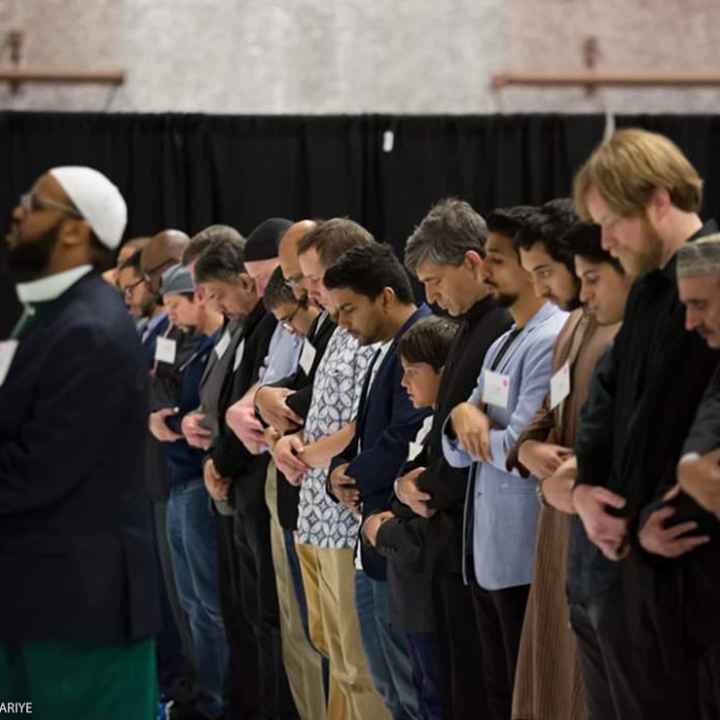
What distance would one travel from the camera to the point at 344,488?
4.06 metres

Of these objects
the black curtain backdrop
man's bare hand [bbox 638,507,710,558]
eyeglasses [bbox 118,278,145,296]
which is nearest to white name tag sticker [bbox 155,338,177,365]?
eyeglasses [bbox 118,278,145,296]

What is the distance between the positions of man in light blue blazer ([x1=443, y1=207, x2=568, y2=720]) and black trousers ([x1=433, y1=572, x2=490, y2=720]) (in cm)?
7

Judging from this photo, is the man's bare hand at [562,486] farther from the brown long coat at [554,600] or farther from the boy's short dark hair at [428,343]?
the boy's short dark hair at [428,343]

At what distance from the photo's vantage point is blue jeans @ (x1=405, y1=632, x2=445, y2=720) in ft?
12.5

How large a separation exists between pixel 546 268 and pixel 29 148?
23.2ft

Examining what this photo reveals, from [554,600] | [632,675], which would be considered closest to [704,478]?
[632,675]

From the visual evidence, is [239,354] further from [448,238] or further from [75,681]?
[75,681]

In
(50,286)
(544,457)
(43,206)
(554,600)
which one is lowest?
(554,600)

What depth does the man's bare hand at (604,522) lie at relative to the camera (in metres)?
2.75

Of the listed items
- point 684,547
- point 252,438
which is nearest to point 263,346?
point 252,438

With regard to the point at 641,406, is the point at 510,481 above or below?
below

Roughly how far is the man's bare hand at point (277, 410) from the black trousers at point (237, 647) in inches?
29.8

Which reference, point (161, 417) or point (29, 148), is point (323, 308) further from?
point (29, 148)

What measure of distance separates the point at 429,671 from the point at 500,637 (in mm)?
334
